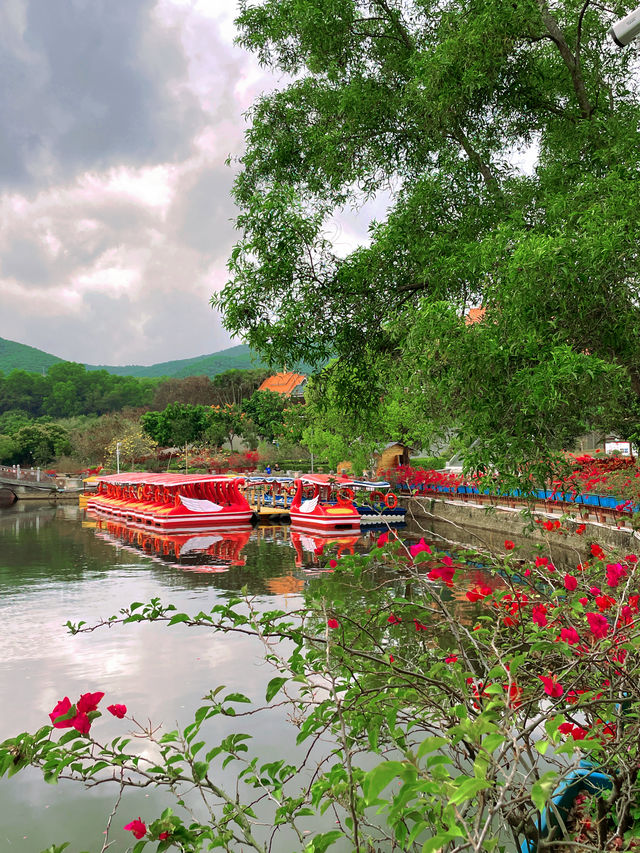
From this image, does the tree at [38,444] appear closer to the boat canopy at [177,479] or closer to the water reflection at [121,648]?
the boat canopy at [177,479]

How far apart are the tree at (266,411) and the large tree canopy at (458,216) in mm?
52900

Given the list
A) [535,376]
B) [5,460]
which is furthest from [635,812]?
[5,460]

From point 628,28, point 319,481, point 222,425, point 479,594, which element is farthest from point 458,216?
point 222,425

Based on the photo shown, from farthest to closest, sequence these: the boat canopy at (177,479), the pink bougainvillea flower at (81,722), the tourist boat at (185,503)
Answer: the boat canopy at (177,479) < the tourist boat at (185,503) < the pink bougainvillea flower at (81,722)

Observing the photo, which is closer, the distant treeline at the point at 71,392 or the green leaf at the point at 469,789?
the green leaf at the point at 469,789

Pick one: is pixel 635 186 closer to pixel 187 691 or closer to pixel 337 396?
pixel 337 396

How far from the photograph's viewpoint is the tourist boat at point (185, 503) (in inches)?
1246

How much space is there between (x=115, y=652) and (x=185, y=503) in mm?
21714

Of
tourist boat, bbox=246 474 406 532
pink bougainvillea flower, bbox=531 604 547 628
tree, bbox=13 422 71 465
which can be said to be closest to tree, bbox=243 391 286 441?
tree, bbox=13 422 71 465

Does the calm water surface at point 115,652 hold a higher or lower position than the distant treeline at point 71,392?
lower

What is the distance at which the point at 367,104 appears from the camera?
28.0 feet

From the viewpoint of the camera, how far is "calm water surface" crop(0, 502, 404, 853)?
5625mm

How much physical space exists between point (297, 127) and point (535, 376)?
20.1ft

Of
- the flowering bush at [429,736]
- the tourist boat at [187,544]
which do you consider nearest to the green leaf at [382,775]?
the flowering bush at [429,736]
